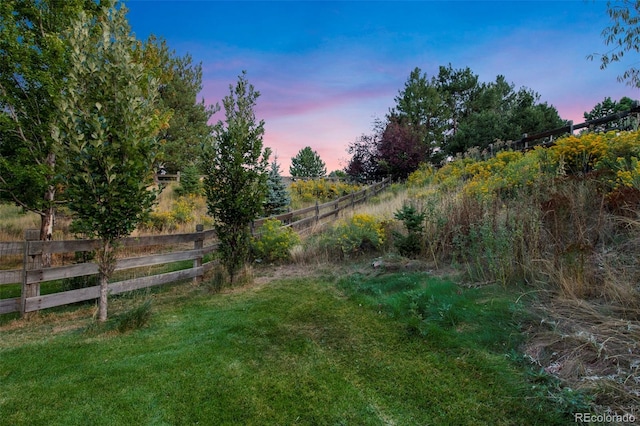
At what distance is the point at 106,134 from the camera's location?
3959mm

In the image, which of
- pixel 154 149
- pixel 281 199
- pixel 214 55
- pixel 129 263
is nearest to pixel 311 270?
pixel 129 263

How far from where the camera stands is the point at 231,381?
2.71 m

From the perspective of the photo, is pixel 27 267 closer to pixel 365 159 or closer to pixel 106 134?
pixel 106 134

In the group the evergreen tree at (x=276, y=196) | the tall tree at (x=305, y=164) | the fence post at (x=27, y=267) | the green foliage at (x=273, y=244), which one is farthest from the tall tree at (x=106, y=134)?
the tall tree at (x=305, y=164)

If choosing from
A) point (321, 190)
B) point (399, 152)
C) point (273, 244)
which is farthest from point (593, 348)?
point (321, 190)

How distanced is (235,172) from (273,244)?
231cm

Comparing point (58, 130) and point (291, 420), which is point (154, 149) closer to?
point (58, 130)

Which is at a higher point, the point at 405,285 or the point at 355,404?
the point at 405,285

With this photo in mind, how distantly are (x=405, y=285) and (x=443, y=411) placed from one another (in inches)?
107

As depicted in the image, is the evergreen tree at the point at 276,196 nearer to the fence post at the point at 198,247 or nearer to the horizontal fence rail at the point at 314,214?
the horizontal fence rail at the point at 314,214

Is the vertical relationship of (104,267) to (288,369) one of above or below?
above

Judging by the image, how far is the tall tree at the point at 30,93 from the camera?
21.5 ft

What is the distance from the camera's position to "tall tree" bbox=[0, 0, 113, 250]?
258 inches

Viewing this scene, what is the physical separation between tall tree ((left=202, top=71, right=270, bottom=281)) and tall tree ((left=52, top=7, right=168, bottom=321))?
1.79 metres
